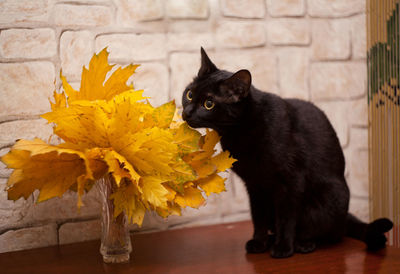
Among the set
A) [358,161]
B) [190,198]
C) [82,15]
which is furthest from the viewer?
[358,161]

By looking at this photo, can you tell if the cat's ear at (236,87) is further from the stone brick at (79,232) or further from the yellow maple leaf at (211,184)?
the stone brick at (79,232)

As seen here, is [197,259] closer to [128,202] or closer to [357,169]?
[128,202]

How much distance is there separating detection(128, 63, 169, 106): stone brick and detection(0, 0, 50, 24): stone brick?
30cm

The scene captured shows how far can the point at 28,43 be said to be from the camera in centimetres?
117

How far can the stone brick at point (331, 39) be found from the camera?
1489 millimetres

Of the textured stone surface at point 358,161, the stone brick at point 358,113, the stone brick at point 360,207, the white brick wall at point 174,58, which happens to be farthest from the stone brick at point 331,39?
the stone brick at point 360,207

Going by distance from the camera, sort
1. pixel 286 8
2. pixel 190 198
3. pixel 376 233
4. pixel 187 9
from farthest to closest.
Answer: pixel 286 8 < pixel 187 9 < pixel 376 233 < pixel 190 198

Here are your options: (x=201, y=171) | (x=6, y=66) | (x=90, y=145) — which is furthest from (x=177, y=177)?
(x=6, y=66)

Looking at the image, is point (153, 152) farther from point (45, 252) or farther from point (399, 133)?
point (399, 133)

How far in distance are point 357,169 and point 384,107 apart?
39cm

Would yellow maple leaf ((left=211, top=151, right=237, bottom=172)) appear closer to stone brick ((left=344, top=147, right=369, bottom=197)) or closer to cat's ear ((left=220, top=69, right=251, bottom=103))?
cat's ear ((left=220, top=69, right=251, bottom=103))

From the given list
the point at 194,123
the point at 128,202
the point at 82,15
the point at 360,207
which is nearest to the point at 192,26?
the point at 82,15

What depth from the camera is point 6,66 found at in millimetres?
1146

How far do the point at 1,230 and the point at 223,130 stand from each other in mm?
665
